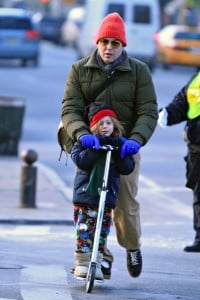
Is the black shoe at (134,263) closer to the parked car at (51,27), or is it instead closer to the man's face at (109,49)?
the man's face at (109,49)

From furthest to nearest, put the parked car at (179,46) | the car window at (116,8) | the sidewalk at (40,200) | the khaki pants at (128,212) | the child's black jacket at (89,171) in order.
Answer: the parked car at (179,46) < the car window at (116,8) < the sidewalk at (40,200) < the khaki pants at (128,212) < the child's black jacket at (89,171)

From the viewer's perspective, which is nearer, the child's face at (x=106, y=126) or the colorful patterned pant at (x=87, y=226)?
the child's face at (x=106, y=126)

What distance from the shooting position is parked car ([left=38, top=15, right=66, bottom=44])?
226ft

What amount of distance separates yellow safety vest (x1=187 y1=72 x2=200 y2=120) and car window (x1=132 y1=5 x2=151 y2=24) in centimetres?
3508

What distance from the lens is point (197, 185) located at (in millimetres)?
11023

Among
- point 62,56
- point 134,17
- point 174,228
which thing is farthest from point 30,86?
point 174,228

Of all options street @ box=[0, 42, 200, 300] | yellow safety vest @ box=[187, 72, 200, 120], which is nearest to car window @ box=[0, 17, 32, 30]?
street @ box=[0, 42, 200, 300]

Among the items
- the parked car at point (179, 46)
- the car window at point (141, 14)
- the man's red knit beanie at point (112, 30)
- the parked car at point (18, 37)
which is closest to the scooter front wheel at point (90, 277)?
the man's red knit beanie at point (112, 30)

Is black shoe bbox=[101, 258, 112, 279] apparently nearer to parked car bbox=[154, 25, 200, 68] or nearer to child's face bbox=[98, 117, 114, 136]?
child's face bbox=[98, 117, 114, 136]

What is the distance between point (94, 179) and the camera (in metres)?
8.52

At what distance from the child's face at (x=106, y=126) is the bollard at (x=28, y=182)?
6.16m

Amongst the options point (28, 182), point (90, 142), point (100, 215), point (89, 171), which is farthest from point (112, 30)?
point (28, 182)

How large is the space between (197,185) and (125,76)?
2.51 m

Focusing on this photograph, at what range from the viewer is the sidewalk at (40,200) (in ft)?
44.4
